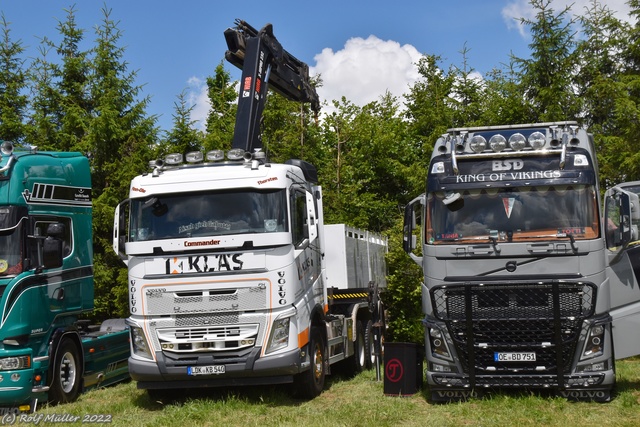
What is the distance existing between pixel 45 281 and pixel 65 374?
167 centimetres

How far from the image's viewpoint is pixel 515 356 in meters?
9.84

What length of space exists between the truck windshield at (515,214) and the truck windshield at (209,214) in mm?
2170

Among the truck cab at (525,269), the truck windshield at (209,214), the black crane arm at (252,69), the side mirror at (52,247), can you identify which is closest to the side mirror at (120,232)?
the truck windshield at (209,214)

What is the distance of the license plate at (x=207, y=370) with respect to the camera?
10289mm

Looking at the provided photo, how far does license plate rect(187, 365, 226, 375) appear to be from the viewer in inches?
405

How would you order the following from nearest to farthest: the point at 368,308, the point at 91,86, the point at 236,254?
1. the point at 236,254
2. the point at 368,308
3. the point at 91,86

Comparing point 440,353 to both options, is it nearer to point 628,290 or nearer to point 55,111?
point 628,290

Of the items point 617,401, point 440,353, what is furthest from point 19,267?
point 617,401

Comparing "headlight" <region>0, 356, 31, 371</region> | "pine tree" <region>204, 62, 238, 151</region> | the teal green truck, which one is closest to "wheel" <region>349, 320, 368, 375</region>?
the teal green truck

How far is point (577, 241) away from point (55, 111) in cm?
1905

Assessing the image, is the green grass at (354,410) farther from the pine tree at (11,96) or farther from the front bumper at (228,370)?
A: the pine tree at (11,96)

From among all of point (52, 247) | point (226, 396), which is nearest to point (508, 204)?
point (226, 396)

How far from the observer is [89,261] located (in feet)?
42.8

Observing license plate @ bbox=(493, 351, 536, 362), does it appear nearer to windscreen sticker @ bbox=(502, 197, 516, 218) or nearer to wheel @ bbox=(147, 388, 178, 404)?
windscreen sticker @ bbox=(502, 197, 516, 218)
